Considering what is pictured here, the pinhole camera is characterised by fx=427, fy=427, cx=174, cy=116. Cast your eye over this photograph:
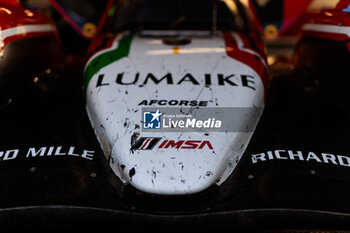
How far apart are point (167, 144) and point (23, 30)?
105cm

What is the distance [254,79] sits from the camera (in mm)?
2092

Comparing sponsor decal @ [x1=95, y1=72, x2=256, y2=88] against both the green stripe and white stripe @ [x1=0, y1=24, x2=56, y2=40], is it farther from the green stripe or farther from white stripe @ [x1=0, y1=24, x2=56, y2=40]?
white stripe @ [x1=0, y1=24, x2=56, y2=40]

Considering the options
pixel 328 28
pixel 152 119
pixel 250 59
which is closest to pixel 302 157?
pixel 152 119

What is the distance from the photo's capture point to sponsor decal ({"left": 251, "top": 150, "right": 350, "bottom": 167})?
5.49 ft

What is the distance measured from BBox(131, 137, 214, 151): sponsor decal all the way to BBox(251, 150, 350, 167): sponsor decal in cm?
22

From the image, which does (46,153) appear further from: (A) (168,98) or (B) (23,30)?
(B) (23,30)

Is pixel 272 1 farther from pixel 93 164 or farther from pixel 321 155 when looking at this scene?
pixel 93 164

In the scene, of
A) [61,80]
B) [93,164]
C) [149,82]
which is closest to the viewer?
[93,164]

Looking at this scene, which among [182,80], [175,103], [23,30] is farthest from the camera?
[23,30]

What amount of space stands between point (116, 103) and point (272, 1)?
201cm

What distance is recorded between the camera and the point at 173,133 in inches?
68.1

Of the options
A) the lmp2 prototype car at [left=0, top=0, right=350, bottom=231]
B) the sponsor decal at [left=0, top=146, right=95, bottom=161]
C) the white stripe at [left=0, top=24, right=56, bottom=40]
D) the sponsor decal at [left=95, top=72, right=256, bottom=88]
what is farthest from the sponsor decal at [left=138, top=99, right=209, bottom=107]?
the white stripe at [left=0, top=24, right=56, bottom=40]

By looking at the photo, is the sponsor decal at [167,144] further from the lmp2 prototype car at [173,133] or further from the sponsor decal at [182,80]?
the sponsor decal at [182,80]

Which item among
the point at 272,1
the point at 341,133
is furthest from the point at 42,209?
the point at 272,1
